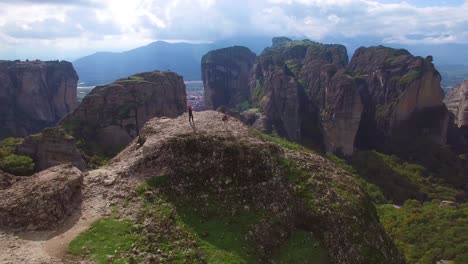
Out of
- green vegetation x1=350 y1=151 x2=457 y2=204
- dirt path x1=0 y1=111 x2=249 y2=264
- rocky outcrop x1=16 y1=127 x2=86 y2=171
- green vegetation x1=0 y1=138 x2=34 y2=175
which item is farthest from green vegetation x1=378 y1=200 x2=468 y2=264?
green vegetation x1=0 y1=138 x2=34 y2=175

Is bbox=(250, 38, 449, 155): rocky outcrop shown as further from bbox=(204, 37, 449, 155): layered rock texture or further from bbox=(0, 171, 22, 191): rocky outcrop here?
bbox=(0, 171, 22, 191): rocky outcrop

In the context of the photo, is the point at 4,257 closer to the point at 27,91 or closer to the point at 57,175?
the point at 57,175

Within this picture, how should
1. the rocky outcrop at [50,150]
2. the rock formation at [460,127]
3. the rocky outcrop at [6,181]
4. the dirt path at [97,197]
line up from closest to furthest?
the dirt path at [97,197] < the rocky outcrop at [6,181] < the rocky outcrop at [50,150] < the rock formation at [460,127]

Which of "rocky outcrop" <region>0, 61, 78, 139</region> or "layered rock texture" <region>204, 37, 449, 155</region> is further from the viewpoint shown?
"rocky outcrop" <region>0, 61, 78, 139</region>

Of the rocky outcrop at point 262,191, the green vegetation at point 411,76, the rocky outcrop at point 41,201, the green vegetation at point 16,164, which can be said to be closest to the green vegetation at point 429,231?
the rocky outcrop at point 262,191

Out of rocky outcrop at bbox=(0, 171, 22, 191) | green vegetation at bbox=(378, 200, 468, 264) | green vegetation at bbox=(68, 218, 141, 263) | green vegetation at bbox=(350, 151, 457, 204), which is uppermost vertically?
rocky outcrop at bbox=(0, 171, 22, 191)

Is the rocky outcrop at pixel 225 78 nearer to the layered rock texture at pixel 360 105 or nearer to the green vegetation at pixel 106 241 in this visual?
the layered rock texture at pixel 360 105
